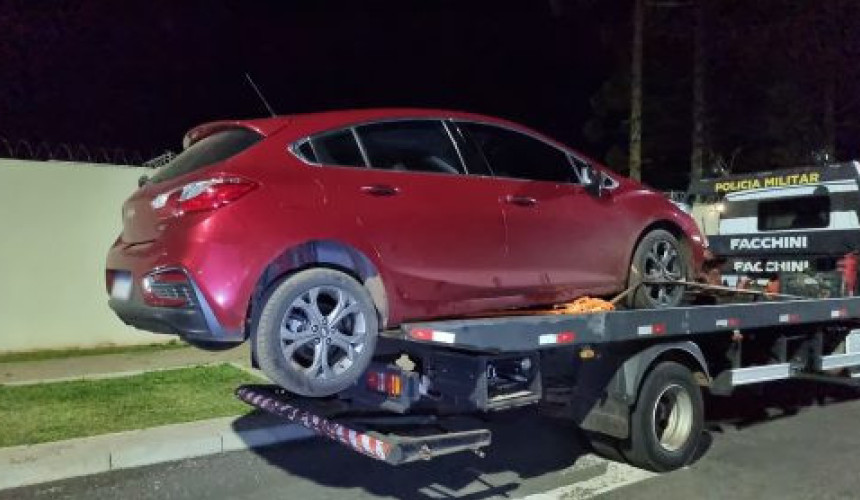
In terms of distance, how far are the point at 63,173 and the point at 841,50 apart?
73.2 ft

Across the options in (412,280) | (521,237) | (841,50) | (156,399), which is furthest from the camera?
(841,50)

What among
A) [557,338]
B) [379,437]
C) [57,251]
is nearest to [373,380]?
[379,437]

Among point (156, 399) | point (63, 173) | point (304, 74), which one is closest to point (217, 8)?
point (304, 74)

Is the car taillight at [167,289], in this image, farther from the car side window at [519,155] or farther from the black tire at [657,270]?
the black tire at [657,270]

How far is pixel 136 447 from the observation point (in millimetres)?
6012

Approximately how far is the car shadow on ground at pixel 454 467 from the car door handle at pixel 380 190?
1919 millimetres

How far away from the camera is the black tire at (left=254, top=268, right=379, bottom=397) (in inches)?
173

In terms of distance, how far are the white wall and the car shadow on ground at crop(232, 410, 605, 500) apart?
3.97 metres

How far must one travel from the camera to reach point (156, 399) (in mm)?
7324

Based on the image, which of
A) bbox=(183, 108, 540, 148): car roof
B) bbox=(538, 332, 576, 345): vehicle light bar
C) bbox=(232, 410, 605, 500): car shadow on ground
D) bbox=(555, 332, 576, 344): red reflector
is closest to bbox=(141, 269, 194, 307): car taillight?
bbox=(183, 108, 540, 148): car roof

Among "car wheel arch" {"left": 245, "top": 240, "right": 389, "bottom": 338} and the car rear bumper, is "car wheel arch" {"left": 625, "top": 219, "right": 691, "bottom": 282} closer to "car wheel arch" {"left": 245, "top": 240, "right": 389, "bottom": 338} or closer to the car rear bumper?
"car wheel arch" {"left": 245, "top": 240, "right": 389, "bottom": 338}

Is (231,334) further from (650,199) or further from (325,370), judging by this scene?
(650,199)

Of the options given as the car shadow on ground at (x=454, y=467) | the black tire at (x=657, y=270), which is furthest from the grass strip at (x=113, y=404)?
the black tire at (x=657, y=270)

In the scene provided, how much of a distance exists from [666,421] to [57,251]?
6.70 metres
